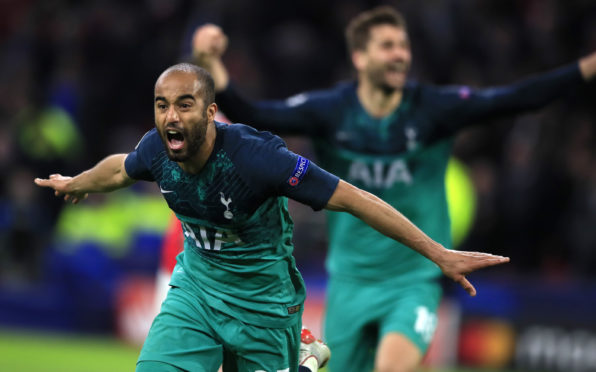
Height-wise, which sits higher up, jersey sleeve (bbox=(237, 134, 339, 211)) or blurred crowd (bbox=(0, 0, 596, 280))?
blurred crowd (bbox=(0, 0, 596, 280))

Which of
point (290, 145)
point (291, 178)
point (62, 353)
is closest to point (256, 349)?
point (291, 178)

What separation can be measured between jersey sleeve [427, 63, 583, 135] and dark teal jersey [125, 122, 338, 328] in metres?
1.82

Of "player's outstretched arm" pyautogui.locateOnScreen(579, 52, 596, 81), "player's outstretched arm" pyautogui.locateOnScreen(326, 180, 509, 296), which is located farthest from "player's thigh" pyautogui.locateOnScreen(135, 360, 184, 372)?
"player's outstretched arm" pyautogui.locateOnScreen(579, 52, 596, 81)

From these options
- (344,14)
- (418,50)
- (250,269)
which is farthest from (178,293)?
(344,14)

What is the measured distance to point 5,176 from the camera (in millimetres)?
14562

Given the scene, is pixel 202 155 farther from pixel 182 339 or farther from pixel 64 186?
pixel 64 186

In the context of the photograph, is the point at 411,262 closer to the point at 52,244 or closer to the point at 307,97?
the point at 307,97

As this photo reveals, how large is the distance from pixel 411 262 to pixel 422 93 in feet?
3.94

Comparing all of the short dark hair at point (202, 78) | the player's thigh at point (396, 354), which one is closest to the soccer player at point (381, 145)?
the player's thigh at point (396, 354)

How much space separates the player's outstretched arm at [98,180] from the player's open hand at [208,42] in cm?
140

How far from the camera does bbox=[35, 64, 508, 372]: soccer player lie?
4.80 meters

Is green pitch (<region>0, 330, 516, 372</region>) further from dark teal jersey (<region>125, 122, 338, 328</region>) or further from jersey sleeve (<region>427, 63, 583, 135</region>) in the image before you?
dark teal jersey (<region>125, 122, 338, 328</region>)

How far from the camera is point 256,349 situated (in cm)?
514

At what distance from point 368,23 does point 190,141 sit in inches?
106
